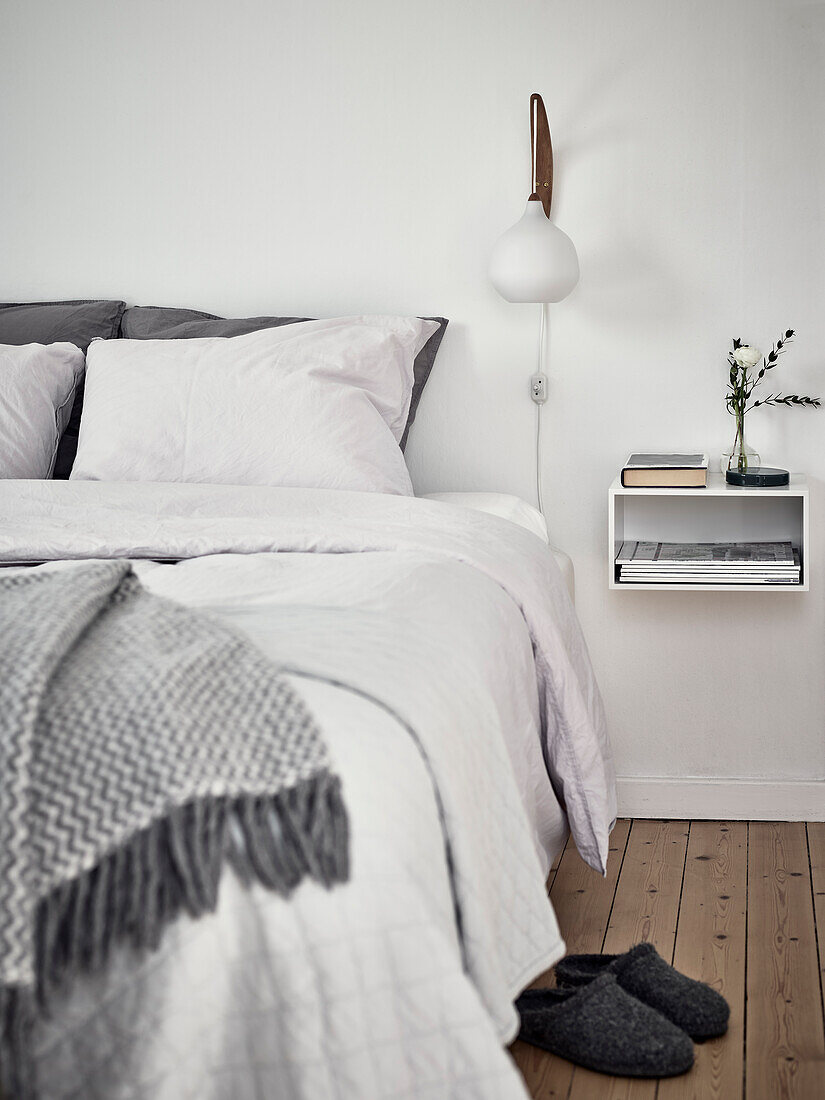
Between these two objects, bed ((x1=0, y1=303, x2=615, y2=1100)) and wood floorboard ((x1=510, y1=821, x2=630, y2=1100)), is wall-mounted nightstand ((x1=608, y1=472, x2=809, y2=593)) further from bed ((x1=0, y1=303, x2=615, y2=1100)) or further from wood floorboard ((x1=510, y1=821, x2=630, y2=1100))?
bed ((x1=0, y1=303, x2=615, y2=1100))

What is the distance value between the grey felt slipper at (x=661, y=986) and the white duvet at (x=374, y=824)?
0.18m

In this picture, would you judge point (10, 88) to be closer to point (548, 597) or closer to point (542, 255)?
point (542, 255)

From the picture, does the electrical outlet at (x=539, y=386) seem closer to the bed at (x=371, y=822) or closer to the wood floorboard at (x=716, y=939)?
the bed at (x=371, y=822)

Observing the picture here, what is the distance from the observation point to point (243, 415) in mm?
2217

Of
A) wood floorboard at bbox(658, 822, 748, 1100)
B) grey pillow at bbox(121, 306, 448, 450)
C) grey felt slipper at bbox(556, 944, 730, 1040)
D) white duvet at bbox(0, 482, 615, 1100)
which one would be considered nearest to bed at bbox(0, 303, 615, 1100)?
white duvet at bbox(0, 482, 615, 1100)

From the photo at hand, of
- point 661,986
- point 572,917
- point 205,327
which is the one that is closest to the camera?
point 661,986

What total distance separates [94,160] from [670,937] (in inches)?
89.8

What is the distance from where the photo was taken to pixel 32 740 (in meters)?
0.82

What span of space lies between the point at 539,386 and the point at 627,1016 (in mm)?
1497

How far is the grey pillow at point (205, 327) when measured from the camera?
8.25ft

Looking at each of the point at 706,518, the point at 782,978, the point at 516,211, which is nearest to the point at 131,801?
the point at 782,978

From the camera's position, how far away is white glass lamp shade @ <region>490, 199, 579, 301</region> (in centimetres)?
239

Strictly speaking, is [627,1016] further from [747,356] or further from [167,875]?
[747,356]

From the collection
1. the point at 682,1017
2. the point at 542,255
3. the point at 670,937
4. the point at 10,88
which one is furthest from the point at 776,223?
the point at 10,88
